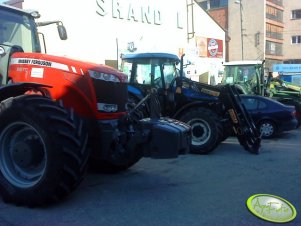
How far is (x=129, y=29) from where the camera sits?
77.0 ft

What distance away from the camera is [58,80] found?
5.43 metres

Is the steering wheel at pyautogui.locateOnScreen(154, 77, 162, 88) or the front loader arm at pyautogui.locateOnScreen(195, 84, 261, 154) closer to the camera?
the front loader arm at pyautogui.locateOnScreen(195, 84, 261, 154)

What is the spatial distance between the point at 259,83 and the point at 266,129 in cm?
420

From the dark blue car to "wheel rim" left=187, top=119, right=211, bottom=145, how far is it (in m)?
2.99

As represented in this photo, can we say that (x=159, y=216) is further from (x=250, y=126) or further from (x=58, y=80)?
(x=250, y=126)

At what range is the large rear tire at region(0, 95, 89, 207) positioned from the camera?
482 cm

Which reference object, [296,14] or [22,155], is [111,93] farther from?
[296,14]

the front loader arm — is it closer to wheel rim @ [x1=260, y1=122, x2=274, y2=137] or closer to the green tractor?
wheel rim @ [x1=260, y1=122, x2=274, y2=137]

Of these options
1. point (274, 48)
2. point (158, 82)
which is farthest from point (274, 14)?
point (158, 82)

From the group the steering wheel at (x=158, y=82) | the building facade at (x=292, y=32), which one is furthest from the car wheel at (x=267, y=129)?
the building facade at (x=292, y=32)

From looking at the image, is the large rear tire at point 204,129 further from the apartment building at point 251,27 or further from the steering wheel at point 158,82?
the apartment building at point 251,27

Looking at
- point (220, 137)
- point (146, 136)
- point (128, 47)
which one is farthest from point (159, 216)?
point (128, 47)

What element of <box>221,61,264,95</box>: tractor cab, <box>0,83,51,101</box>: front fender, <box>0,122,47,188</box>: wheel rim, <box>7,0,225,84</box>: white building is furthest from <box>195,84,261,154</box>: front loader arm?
<box>7,0,225,84</box>: white building

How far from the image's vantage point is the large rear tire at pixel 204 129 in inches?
365
